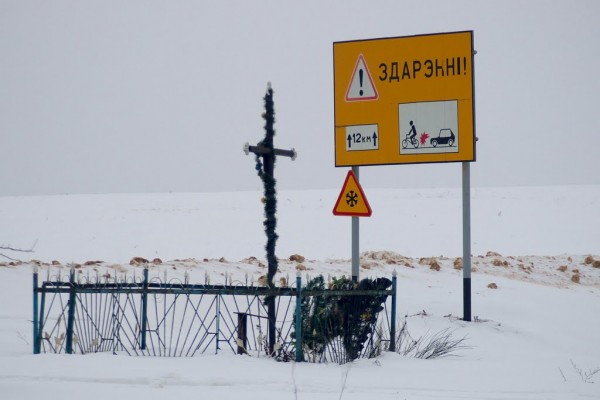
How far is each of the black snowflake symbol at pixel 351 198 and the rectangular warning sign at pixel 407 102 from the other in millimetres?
2157

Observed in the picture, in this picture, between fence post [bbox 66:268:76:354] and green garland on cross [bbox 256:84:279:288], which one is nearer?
fence post [bbox 66:268:76:354]

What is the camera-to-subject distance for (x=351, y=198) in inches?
448

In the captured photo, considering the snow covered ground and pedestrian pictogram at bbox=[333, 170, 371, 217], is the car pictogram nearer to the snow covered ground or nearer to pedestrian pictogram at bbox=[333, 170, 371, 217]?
pedestrian pictogram at bbox=[333, 170, 371, 217]

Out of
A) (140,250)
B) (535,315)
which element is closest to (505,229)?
(140,250)

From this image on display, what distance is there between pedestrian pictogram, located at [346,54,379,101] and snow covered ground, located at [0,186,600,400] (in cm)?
398

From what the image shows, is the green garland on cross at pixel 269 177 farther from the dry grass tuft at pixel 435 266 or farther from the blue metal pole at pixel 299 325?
the dry grass tuft at pixel 435 266

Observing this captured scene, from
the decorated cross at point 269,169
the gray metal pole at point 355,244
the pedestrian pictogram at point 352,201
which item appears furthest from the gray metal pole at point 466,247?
the decorated cross at point 269,169

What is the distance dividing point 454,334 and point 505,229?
24196 millimetres

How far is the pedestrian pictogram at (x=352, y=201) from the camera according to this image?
11227 mm

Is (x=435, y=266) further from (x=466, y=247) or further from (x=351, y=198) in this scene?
(x=351, y=198)

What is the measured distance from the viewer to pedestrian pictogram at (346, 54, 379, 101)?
13283 mm

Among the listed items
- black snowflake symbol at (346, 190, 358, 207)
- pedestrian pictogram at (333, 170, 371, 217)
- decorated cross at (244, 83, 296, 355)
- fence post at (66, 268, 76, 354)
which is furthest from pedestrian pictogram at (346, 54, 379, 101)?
fence post at (66, 268, 76, 354)

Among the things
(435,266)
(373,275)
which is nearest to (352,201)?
(373,275)

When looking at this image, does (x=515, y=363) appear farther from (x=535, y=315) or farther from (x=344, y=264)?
(x=344, y=264)
